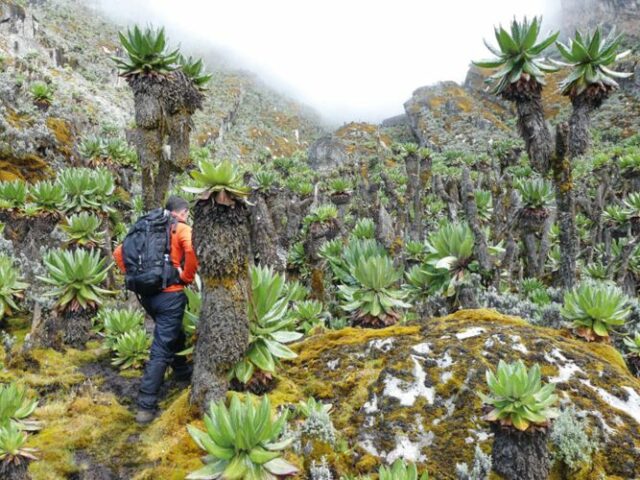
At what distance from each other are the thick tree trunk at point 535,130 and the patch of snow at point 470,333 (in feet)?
9.13

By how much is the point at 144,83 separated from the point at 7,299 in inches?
148

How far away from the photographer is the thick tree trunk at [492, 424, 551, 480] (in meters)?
3.02

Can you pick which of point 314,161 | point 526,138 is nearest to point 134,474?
point 526,138

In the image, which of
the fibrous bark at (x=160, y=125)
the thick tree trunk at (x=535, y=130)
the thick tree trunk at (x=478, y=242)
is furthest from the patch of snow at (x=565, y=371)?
the fibrous bark at (x=160, y=125)

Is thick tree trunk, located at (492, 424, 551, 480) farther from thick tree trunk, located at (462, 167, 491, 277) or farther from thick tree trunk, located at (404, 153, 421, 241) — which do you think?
thick tree trunk, located at (404, 153, 421, 241)

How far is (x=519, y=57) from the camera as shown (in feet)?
19.4

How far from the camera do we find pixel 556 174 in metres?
6.23

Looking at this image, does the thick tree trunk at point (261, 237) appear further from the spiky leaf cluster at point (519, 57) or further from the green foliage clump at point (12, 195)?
the green foliage clump at point (12, 195)

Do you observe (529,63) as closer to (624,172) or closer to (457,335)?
(457,335)

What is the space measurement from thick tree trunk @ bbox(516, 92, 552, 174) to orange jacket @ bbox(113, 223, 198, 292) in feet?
15.2

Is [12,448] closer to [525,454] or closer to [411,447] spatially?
[411,447]

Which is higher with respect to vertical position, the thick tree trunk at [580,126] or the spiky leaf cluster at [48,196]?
the thick tree trunk at [580,126]

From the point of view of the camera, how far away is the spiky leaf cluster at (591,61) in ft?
19.0

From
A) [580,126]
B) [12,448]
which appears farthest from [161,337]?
[580,126]
